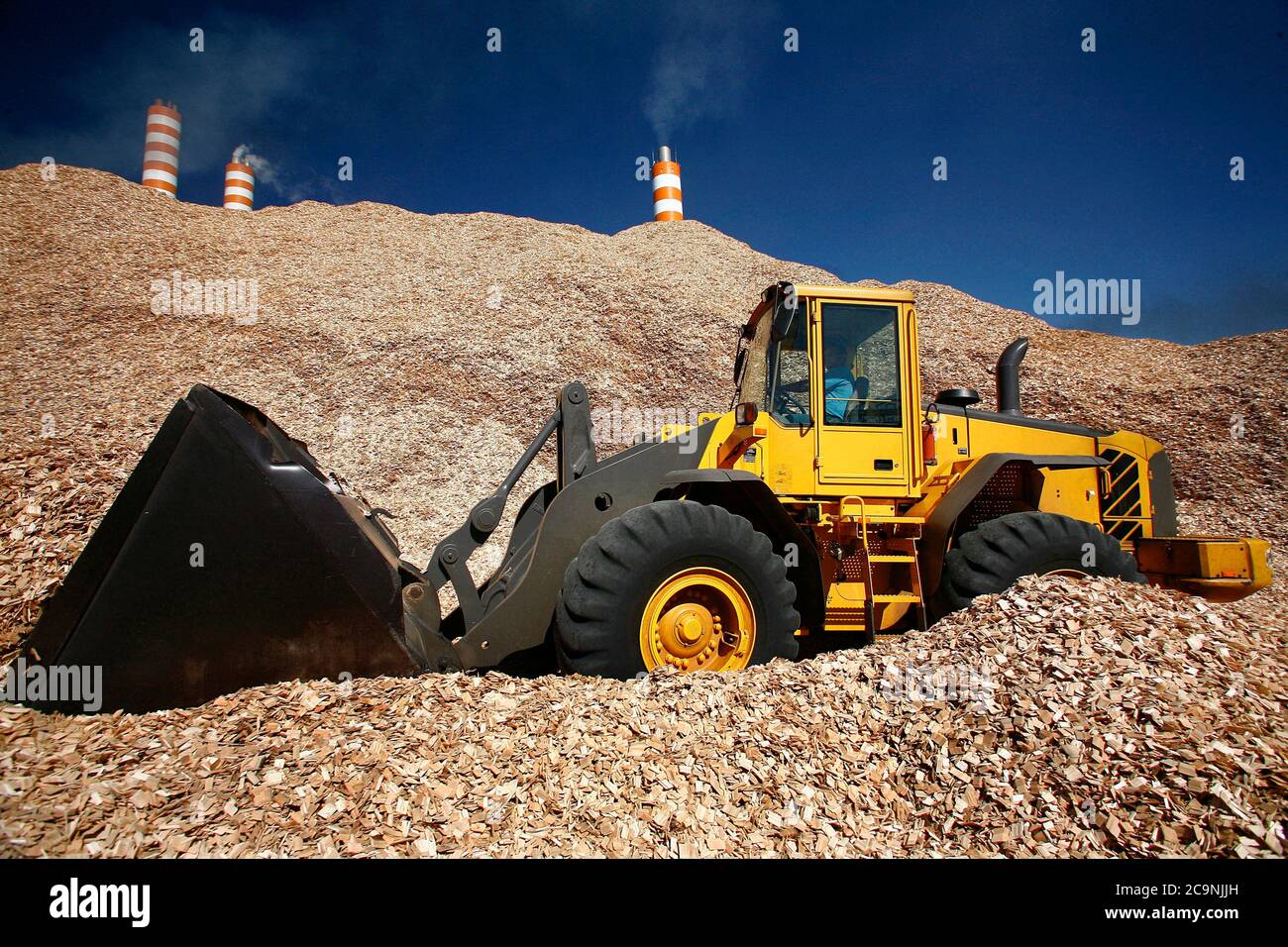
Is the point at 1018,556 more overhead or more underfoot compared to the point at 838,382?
more underfoot

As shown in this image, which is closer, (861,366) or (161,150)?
(861,366)

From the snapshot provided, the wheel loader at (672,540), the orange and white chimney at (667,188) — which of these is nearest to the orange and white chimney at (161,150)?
the orange and white chimney at (667,188)

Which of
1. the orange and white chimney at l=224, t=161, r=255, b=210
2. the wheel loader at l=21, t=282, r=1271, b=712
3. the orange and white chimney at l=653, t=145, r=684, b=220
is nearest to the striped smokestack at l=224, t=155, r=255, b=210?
the orange and white chimney at l=224, t=161, r=255, b=210

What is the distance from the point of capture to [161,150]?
696 inches

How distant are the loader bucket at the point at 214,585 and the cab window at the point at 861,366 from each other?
11.0 ft

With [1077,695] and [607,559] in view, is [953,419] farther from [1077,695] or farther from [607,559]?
[607,559]

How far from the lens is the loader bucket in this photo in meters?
2.87

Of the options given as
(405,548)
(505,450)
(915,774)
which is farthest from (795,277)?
(915,774)

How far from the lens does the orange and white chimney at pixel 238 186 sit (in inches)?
744

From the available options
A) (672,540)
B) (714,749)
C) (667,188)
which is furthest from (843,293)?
(667,188)

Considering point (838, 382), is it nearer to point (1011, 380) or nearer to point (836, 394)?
point (836, 394)

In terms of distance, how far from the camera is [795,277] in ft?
55.2

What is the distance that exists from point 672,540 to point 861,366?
7.36 ft

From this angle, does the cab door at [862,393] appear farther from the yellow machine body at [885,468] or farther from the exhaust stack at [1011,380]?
the exhaust stack at [1011,380]
